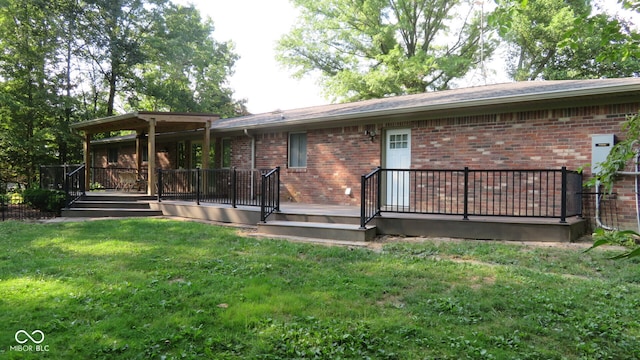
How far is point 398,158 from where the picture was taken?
985 cm

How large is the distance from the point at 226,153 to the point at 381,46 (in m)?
15.2

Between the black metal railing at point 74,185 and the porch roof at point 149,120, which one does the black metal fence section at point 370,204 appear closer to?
the porch roof at point 149,120

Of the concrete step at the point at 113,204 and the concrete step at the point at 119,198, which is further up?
the concrete step at the point at 119,198

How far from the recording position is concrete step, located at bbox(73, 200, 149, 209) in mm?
11289

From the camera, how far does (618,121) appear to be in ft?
23.1

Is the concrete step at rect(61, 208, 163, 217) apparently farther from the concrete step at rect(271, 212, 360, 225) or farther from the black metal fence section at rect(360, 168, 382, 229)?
the black metal fence section at rect(360, 168, 382, 229)

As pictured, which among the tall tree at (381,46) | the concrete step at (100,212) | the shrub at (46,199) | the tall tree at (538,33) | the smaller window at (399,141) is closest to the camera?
the smaller window at (399,141)

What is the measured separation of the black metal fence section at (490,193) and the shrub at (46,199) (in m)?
8.81

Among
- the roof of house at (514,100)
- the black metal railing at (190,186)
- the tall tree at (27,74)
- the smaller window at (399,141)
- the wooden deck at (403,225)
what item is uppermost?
the tall tree at (27,74)

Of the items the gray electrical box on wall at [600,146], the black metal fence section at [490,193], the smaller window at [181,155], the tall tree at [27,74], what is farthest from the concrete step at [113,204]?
the gray electrical box on wall at [600,146]

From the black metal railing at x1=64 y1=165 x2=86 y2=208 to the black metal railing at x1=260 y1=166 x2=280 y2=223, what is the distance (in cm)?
606

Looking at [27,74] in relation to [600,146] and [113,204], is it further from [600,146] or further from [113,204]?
[600,146]

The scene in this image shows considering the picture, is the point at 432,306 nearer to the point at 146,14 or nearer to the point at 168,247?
the point at 168,247

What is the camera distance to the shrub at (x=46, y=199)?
11.2 metres
